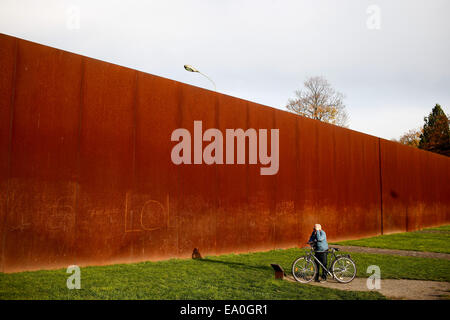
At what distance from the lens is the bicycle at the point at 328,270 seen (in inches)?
351

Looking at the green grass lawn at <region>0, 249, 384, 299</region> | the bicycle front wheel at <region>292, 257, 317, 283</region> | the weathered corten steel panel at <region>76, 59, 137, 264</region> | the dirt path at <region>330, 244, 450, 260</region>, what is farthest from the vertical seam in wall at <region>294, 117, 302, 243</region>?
the weathered corten steel panel at <region>76, 59, 137, 264</region>

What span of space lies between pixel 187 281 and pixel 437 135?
63.2m

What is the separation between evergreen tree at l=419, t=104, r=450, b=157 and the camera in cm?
5966

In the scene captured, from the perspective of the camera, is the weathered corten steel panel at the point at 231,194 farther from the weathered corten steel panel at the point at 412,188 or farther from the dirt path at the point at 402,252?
the weathered corten steel panel at the point at 412,188

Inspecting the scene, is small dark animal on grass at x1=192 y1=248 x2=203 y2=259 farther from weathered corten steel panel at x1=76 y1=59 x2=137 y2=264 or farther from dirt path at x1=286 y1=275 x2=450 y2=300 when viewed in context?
dirt path at x1=286 y1=275 x2=450 y2=300

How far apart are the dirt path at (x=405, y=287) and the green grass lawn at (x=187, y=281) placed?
42cm

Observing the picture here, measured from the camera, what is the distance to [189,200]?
12.1 meters

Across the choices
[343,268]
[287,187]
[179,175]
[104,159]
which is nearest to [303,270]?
[343,268]

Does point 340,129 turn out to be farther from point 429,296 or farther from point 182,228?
point 429,296

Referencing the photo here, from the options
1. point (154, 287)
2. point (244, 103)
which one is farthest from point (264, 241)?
point (154, 287)

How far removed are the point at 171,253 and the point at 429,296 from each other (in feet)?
22.4

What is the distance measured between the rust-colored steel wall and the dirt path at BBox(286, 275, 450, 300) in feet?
13.6

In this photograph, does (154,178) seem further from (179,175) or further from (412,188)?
(412,188)
